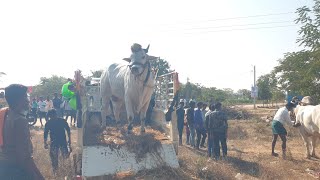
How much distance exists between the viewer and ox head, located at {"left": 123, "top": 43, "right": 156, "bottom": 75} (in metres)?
6.97

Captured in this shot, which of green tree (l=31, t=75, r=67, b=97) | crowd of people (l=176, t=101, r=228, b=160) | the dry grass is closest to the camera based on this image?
the dry grass

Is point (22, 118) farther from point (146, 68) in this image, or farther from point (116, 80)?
point (116, 80)

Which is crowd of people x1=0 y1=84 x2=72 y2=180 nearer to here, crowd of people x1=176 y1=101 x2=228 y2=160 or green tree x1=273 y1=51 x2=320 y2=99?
crowd of people x1=176 y1=101 x2=228 y2=160

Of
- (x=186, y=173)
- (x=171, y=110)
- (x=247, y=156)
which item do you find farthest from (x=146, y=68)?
A: (x=247, y=156)

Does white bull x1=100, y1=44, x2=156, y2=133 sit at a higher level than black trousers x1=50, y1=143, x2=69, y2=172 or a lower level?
higher

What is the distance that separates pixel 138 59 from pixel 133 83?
64cm

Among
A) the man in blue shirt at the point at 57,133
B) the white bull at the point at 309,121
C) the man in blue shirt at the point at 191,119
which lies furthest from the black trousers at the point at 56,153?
the white bull at the point at 309,121

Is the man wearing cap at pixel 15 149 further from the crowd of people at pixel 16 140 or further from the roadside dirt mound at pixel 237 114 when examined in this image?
the roadside dirt mound at pixel 237 114

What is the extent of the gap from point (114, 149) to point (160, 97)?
10.4 ft

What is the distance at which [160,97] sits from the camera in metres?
9.77

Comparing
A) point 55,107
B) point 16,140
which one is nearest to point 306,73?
point 55,107

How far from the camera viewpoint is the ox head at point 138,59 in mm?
6969

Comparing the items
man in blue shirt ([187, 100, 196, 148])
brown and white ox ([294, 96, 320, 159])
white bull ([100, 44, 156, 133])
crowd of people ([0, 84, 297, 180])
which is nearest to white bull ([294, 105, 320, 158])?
brown and white ox ([294, 96, 320, 159])

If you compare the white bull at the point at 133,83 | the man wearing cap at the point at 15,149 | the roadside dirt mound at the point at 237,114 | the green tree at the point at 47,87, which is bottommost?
the roadside dirt mound at the point at 237,114
